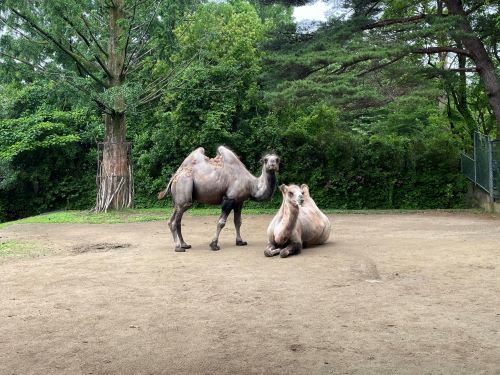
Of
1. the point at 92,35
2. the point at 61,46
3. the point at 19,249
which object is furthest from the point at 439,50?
the point at 19,249

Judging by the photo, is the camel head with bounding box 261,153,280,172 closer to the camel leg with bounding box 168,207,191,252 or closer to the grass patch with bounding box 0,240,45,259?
the camel leg with bounding box 168,207,191,252

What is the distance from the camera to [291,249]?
780cm

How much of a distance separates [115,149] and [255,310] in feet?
42.9

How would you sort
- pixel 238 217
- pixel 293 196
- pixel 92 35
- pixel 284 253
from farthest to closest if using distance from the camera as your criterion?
pixel 92 35 < pixel 238 217 < pixel 293 196 < pixel 284 253

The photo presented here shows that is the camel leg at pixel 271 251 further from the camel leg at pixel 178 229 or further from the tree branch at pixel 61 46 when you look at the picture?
the tree branch at pixel 61 46

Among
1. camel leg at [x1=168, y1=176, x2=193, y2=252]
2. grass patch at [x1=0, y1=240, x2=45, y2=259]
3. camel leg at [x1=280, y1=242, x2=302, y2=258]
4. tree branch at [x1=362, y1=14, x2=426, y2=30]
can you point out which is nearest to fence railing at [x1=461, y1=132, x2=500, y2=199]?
tree branch at [x1=362, y1=14, x2=426, y2=30]

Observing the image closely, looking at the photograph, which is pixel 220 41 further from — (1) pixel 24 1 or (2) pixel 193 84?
(1) pixel 24 1

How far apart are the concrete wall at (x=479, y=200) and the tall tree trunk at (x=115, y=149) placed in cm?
1048

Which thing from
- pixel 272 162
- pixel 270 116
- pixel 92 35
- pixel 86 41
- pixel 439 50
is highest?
pixel 92 35

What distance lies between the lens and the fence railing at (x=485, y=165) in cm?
1555

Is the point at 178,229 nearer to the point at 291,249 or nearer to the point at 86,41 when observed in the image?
the point at 291,249

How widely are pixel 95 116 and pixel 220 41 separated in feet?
19.9

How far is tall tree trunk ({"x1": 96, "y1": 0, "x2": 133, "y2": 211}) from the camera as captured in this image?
669 inches

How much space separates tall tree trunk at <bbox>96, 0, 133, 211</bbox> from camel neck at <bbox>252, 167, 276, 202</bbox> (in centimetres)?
914
